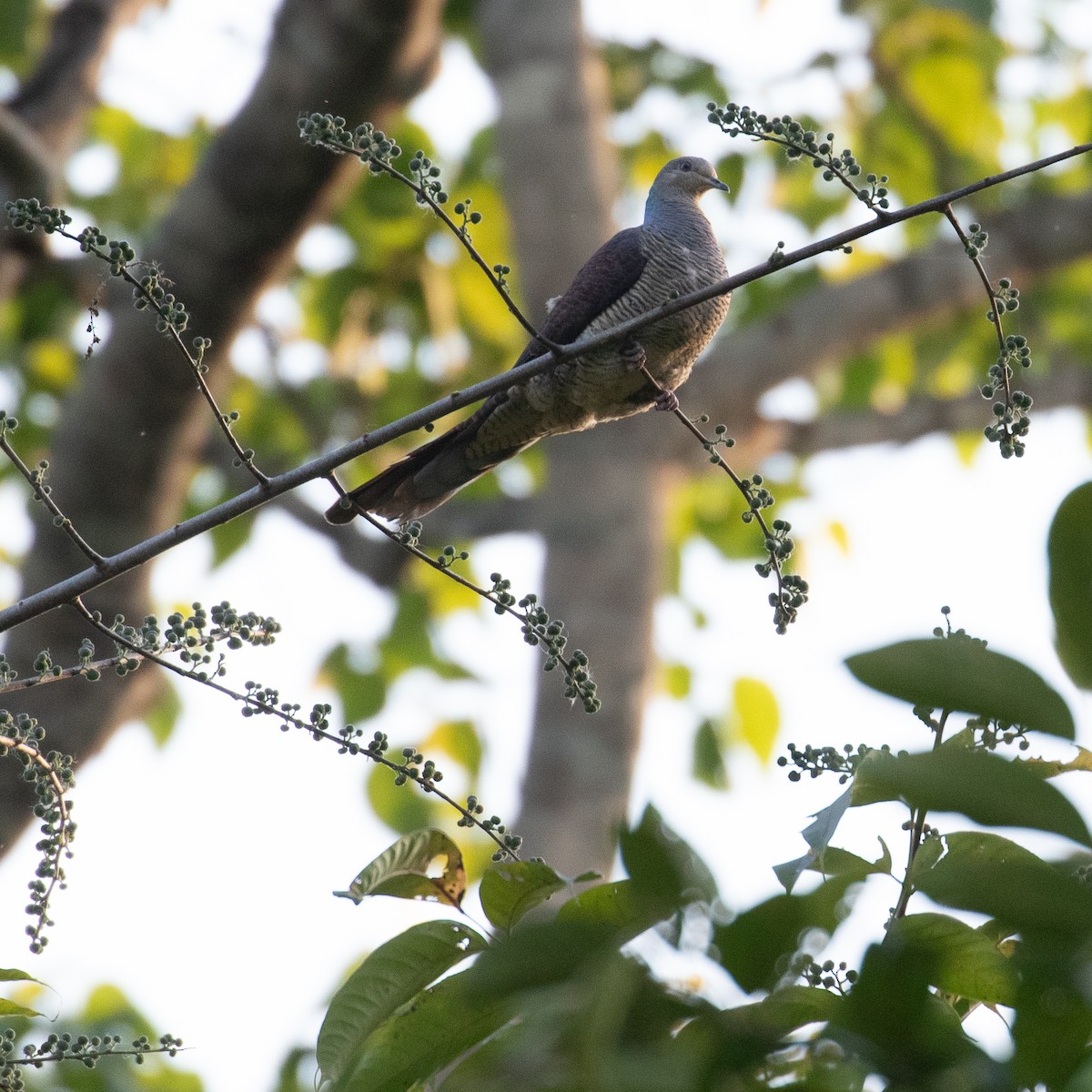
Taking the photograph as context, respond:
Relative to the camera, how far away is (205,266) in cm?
459

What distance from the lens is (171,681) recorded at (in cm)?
614

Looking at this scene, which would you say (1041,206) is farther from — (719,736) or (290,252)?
(290,252)

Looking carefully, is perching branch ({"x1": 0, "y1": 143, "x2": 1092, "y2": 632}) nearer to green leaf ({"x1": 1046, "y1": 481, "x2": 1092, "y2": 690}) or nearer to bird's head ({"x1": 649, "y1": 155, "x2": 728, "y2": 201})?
green leaf ({"x1": 1046, "y1": 481, "x2": 1092, "y2": 690})

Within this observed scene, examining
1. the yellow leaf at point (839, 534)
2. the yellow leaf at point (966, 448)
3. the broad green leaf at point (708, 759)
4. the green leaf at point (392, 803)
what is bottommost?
the green leaf at point (392, 803)

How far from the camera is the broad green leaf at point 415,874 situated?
1.36m

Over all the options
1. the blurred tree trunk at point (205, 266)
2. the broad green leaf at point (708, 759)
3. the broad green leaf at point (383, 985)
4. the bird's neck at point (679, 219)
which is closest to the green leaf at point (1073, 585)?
the broad green leaf at point (383, 985)

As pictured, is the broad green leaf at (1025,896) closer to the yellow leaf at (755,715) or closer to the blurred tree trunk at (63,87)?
the blurred tree trunk at (63,87)

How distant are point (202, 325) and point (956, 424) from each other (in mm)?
3798

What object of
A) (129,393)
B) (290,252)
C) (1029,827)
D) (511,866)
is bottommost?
(1029,827)

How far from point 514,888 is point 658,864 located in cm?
60

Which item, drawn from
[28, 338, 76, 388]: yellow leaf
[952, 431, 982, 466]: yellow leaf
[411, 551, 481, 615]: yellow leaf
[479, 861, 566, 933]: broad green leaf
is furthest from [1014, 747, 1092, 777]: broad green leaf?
[952, 431, 982, 466]: yellow leaf

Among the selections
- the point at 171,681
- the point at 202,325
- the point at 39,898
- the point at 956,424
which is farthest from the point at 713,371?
the point at 39,898

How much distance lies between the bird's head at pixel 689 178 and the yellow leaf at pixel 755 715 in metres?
3.26

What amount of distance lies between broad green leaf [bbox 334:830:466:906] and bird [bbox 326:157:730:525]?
1.08 m
